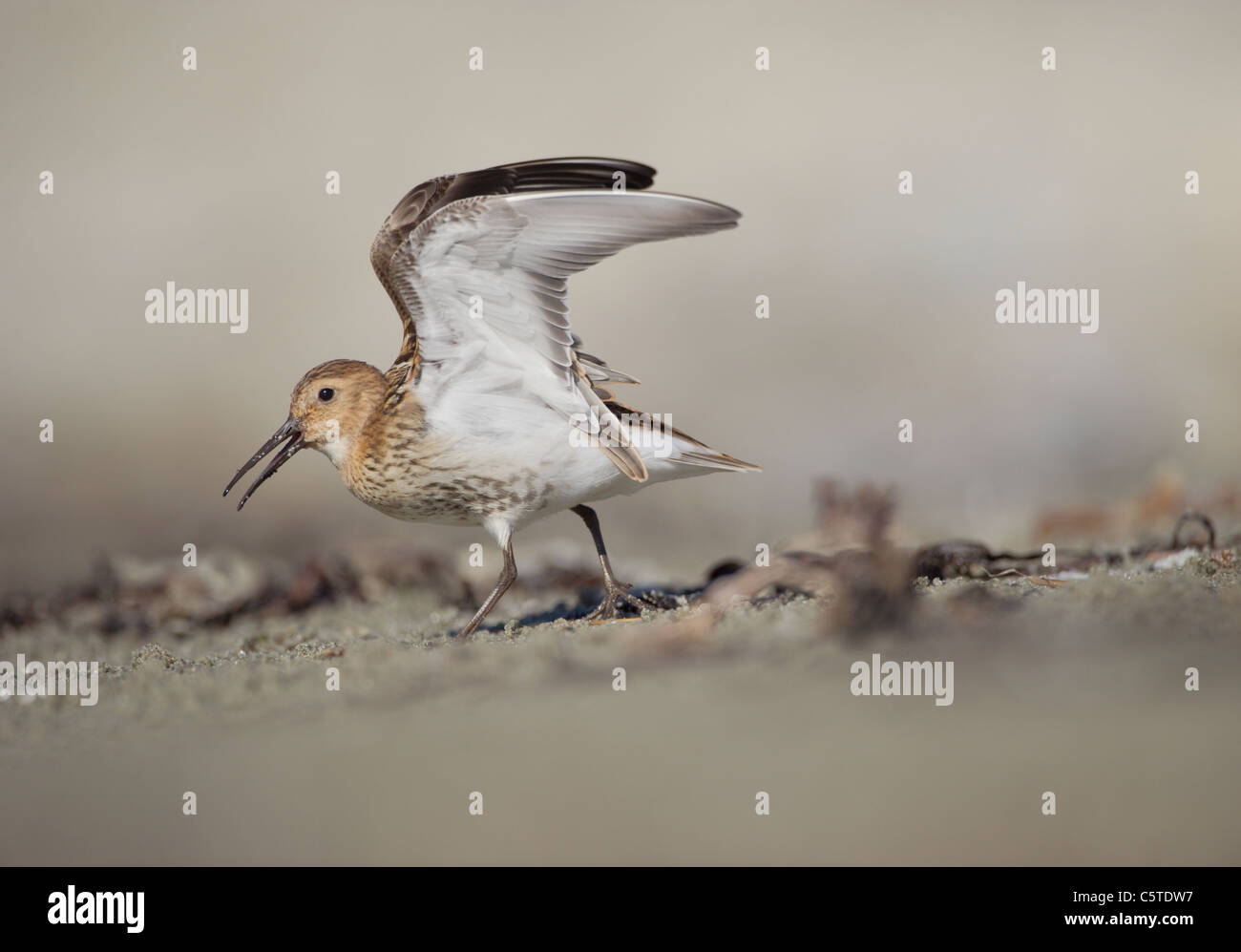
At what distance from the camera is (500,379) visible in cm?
593

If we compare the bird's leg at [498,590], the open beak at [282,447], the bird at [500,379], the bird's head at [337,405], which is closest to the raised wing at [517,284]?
the bird at [500,379]

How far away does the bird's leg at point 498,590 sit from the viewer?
19.7 ft

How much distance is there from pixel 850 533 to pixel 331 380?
8.52ft

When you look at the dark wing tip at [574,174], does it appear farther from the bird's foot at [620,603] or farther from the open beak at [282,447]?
the bird's foot at [620,603]

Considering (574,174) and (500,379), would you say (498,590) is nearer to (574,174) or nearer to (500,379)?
(500,379)

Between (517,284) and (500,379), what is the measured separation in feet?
1.72

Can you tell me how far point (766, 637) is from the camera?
520 centimetres

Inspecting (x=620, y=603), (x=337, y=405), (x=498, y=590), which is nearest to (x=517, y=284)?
(x=337, y=405)

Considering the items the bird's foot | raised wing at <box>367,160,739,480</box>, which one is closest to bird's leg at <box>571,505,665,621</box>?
the bird's foot

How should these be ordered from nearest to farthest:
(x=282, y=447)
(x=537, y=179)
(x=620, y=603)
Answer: (x=537, y=179) < (x=282, y=447) < (x=620, y=603)

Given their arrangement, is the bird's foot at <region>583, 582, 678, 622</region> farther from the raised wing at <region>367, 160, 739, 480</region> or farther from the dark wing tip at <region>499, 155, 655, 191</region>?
the dark wing tip at <region>499, 155, 655, 191</region>

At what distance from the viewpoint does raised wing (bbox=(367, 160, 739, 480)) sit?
5.26m

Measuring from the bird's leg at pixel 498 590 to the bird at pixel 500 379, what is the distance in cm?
1

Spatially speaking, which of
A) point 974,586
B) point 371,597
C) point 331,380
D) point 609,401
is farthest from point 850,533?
point 371,597
